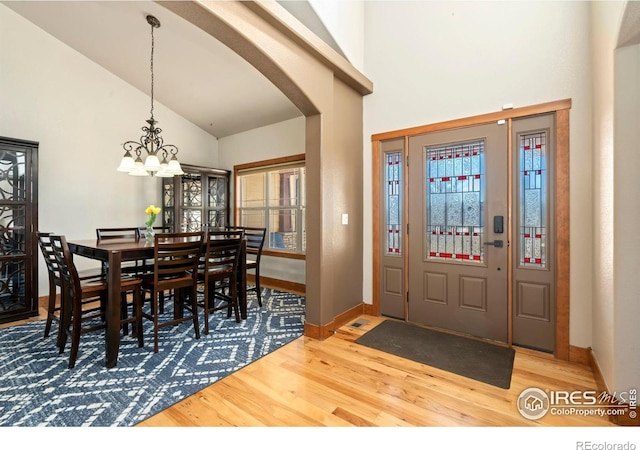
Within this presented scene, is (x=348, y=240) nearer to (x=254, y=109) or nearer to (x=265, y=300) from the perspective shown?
(x=265, y=300)

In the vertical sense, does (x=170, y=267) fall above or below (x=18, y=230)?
below

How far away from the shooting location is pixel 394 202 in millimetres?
3361

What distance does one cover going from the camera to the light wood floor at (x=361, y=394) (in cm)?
170

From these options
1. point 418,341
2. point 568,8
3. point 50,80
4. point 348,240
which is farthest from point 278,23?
point 50,80

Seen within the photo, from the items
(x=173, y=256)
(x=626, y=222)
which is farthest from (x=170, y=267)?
(x=626, y=222)

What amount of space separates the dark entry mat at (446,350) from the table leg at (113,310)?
6.52 feet

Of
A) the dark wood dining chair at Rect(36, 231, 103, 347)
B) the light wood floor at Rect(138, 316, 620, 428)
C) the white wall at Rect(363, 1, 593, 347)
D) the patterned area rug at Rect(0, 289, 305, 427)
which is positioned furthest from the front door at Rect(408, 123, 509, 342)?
→ the dark wood dining chair at Rect(36, 231, 103, 347)

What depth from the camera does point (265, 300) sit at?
4.12 metres

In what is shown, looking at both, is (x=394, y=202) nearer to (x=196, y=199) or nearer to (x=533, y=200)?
(x=533, y=200)

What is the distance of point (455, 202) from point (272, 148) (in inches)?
121

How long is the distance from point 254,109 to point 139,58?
1555 millimetres
